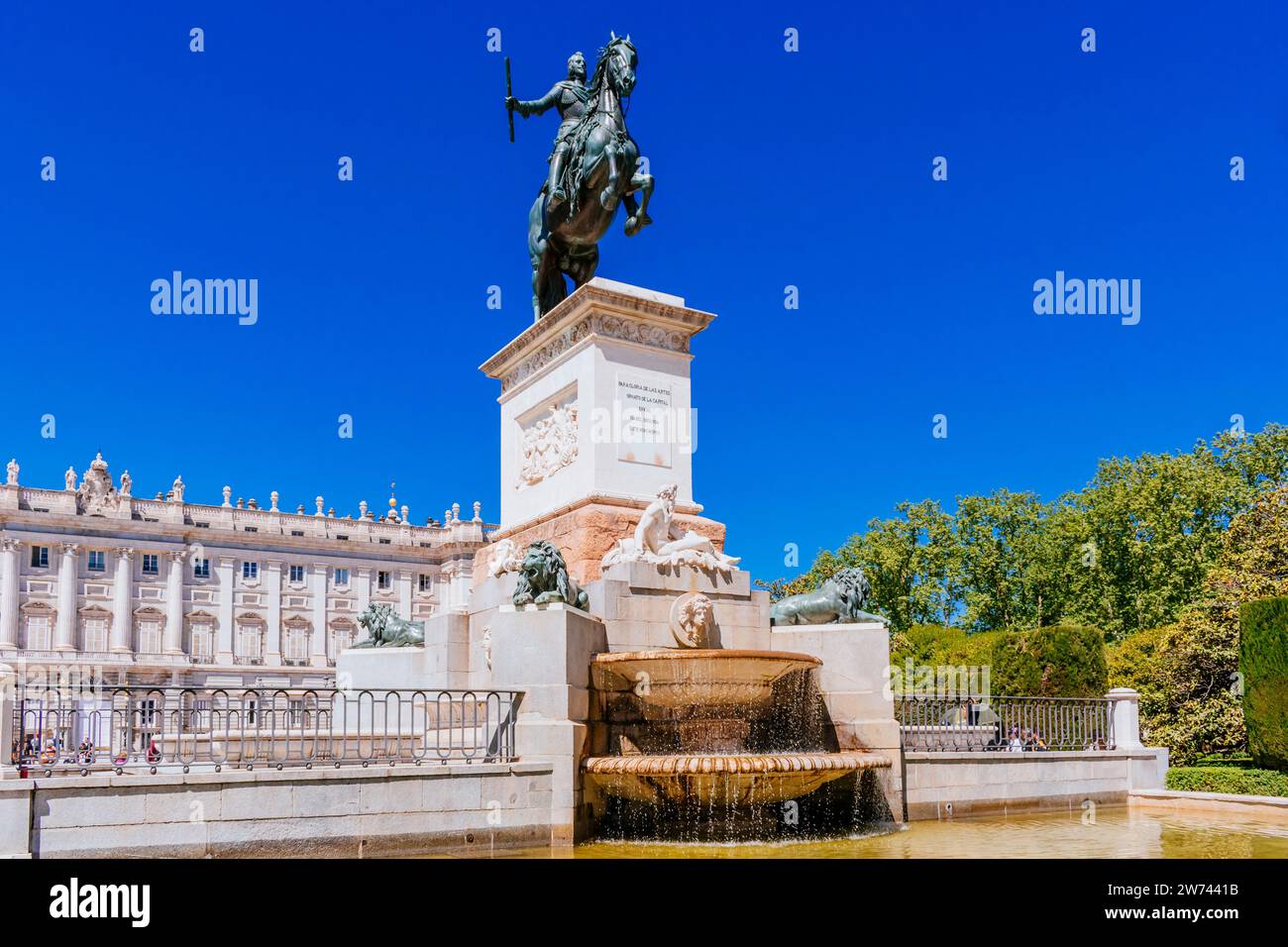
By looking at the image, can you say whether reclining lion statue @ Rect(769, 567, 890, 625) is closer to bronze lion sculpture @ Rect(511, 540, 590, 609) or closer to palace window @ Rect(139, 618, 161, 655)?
bronze lion sculpture @ Rect(511, 540, 590, 609)

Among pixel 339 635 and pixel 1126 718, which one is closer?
pixel 1126 718

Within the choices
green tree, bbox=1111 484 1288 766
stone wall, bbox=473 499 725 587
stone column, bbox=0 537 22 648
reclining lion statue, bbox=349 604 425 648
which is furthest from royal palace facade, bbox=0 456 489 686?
stone wall, bbox=473 499 725 587

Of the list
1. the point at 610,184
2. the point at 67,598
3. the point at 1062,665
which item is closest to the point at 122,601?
the point at 67,598

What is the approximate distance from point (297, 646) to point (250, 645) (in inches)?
151

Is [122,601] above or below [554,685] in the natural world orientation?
above

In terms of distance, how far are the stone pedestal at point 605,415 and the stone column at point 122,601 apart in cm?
8019

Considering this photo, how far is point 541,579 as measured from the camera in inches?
516

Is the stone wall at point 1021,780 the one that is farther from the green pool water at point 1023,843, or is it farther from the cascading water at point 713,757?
the cascading water at point 713,757

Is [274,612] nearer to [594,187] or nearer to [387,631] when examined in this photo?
[387,631]

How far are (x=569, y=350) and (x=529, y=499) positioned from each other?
7.64 ft

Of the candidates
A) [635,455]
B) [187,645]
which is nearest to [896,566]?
[635,455]

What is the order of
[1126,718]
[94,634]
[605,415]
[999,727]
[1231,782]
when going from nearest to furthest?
[605,415]
[999,727]
[1231,782]
[1126,718]
[94,634]
